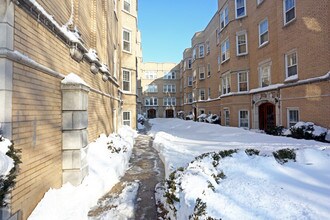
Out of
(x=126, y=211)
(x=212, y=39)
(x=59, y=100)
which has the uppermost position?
(x=212, y=39)

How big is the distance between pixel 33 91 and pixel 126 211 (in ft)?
10.6

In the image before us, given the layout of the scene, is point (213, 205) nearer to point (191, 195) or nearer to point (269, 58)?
point (191, 195)

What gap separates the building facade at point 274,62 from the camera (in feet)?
35.5

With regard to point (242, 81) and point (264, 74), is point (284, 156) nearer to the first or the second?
point (264, 74)

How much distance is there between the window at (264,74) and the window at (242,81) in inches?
75.9

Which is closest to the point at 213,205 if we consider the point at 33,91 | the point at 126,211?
the point at 126,211

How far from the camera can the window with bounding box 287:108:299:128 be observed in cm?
1267

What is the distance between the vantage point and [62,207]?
4.37 m

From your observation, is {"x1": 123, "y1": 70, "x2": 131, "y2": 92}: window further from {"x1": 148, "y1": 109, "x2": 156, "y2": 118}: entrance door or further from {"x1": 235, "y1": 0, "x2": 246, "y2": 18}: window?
{"x1": 148, "y1": 109, "x2": 156, "y2": 118}: entrance door

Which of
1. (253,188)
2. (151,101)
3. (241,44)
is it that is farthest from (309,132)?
(151,101)

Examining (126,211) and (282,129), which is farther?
(282,129)

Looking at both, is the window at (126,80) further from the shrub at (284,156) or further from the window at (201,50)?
the shrub at (284,156)

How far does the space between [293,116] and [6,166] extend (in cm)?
1394

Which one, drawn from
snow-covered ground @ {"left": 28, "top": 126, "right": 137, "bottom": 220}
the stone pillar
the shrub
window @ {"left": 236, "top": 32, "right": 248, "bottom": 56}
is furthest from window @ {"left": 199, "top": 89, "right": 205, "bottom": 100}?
the stone pillar
